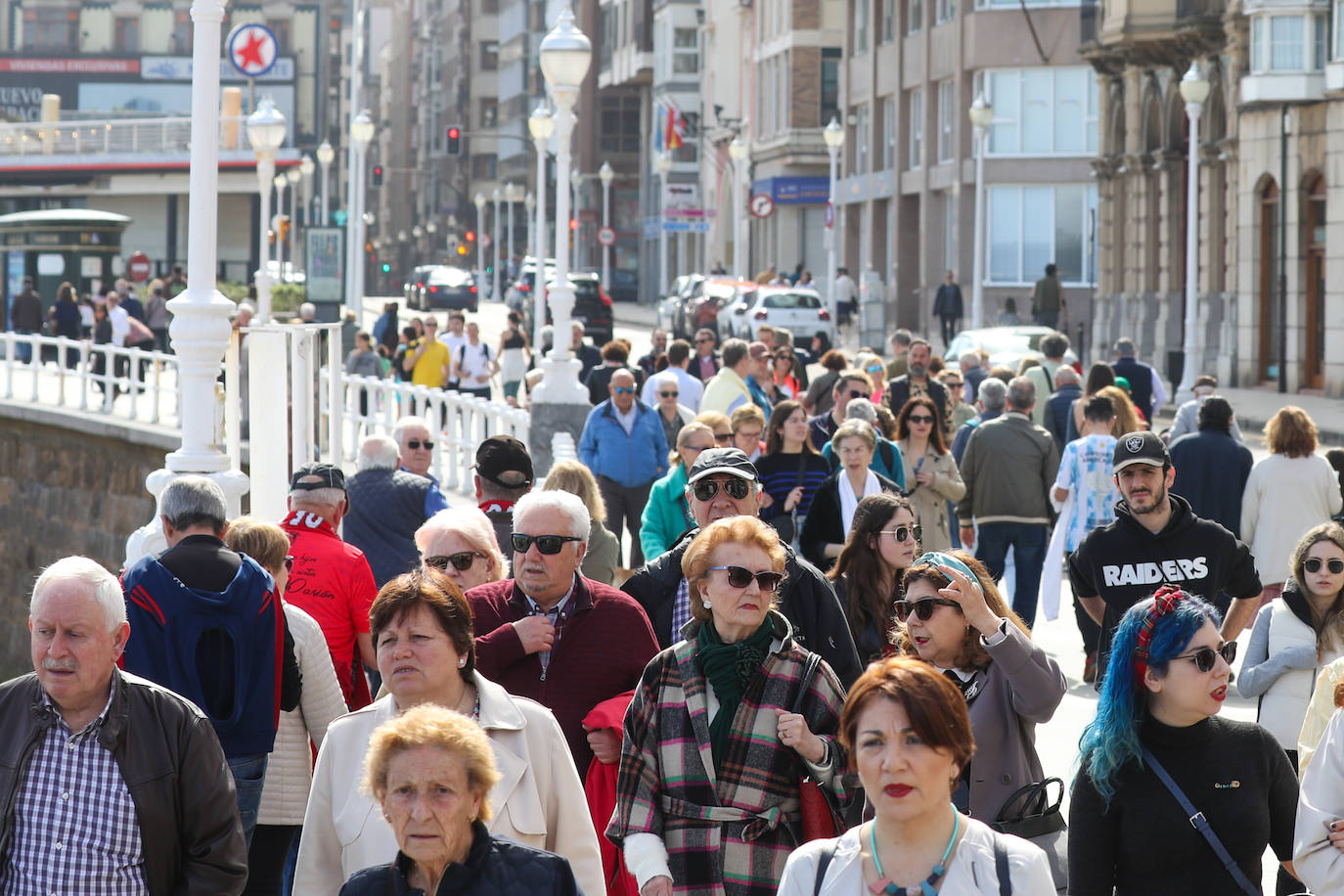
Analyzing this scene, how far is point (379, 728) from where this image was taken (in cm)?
407

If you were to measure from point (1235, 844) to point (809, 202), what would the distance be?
63157mm

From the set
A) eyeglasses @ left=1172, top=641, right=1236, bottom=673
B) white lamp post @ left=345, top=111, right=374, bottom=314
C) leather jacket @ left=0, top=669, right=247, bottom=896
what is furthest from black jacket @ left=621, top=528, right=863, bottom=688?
white lamp post @ left=345, top=111, right=374, bottom=314

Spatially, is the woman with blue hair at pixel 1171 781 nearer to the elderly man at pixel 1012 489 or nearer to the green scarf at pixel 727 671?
the green scarf at pixel 727 671

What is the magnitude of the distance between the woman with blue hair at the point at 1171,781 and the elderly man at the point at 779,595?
1.25 metres

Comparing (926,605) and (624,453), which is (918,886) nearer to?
(926,605)

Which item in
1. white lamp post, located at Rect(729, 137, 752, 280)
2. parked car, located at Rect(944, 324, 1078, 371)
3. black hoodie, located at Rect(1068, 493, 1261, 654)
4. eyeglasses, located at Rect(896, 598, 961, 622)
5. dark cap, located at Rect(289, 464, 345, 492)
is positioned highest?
white lamp post, located at Rect(729, 137, 752, 280)

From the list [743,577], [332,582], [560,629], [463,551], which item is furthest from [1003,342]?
[743,577]

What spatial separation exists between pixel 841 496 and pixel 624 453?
414cm

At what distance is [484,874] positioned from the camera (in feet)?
13.2

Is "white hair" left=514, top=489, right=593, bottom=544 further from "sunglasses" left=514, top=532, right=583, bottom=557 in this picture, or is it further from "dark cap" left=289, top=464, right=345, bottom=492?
"dark cap" left=289, top=464, right=345, bottom=492

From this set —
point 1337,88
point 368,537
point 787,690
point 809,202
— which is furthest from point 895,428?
point 809,202

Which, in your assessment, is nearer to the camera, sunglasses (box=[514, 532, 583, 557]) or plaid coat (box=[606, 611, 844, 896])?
plaid coat (box=[606, 611, 844, 896])

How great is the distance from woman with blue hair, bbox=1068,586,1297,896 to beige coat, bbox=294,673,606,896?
1197 millimetres

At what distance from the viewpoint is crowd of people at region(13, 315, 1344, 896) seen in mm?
4000
